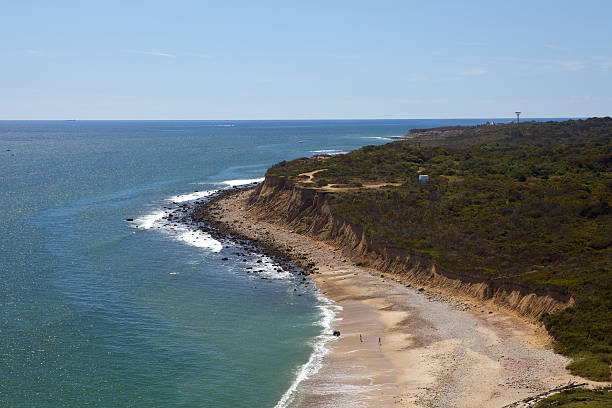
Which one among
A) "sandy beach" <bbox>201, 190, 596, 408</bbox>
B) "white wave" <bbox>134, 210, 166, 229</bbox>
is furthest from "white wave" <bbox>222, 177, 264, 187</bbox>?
"sandy beach" <bbox>201, 190, 596, 408</bbox>

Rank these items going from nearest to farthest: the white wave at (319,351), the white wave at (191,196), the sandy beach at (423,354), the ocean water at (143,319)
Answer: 1. the sandy beach at (423,354)
2. the white wave at (319,351)
3. the ocean water at (143,319)
4. the white wave at (191,196)

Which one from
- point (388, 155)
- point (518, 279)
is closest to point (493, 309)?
point (518, 279)

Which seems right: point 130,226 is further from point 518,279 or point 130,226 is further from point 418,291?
point 518,279

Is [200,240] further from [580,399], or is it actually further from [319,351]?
[580,399]

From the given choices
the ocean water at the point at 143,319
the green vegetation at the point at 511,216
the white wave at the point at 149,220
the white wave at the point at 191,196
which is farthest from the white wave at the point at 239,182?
the ocean water at the point at 143,319

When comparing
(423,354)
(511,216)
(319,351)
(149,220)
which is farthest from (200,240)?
(423,354)

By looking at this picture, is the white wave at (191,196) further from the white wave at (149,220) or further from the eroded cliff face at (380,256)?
the eroded cliff face at (380,256)

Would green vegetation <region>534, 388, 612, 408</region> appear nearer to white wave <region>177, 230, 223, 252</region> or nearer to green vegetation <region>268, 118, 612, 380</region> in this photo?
green vegetation <region>268, 118, 612, 380</region>
